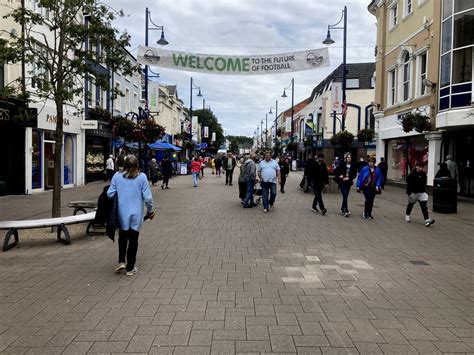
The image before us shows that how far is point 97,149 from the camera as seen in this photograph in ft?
81.1

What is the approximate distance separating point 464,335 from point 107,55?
808 centimetres

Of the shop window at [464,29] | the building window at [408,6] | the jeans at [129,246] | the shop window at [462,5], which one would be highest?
the building window at [408,6]

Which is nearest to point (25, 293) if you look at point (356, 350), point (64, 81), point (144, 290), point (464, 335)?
point (144, 290)

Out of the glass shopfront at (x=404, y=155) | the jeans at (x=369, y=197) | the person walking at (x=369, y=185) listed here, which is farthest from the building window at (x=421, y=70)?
the jeans at (x=369, y=197)

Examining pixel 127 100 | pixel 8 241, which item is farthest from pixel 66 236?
pixel 127 100

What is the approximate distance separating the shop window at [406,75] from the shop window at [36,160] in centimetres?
1751

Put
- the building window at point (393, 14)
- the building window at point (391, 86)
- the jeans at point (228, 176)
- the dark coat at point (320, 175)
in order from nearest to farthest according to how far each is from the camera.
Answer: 1. the dark coat at point (320, 175)
2. the jeans at point (228, 176)
3. the building window at point (393, 14)
4. the building window at point (391, 86)

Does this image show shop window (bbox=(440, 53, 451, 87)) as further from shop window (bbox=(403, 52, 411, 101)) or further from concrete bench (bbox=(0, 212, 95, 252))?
concrete bench (bbox=(0, 212, 95, 252))

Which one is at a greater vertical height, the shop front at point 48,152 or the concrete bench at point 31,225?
the shop front at point 48,152

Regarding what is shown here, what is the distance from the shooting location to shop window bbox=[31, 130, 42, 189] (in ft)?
56.6

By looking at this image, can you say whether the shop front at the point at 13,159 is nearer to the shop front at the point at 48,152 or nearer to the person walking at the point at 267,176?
the shop front at the point at 48,152

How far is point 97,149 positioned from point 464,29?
18.7m

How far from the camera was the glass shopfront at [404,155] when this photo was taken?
825 inches

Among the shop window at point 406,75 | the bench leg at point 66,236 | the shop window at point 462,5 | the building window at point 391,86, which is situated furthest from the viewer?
the building window at point 391,86
